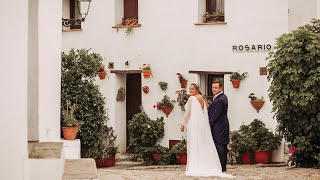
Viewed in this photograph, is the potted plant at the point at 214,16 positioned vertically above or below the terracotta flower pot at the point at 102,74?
above

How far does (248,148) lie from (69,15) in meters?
7.74

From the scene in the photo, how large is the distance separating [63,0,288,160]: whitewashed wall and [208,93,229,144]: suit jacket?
18.3 feet

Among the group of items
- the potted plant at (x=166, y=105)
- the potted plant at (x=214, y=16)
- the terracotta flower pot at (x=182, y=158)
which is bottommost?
the terracotta flower pot at (x=182, y=158)

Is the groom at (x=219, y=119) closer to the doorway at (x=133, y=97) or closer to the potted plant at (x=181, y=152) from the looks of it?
the potted plant at (x=181, y=152)

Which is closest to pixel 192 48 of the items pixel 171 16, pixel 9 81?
pixel 171 16

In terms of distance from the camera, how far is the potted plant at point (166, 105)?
1911 centimetres

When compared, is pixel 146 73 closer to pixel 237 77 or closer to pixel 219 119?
pixel 237 77

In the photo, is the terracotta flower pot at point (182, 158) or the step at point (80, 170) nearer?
Result: the step at point (80, 170)

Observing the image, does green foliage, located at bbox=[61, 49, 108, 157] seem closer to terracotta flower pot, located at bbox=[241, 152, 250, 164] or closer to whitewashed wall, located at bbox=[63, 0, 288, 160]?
terracotta flower pot, located at bbox=[241, 152, 250, 164]

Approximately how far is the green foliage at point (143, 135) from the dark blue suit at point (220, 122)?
5258mm

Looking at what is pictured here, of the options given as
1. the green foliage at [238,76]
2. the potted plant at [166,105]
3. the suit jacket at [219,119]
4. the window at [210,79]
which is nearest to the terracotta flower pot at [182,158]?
the potted plant at [166,105]

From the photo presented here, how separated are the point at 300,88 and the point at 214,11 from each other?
6.27 meters

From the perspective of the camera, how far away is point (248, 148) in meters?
16.8

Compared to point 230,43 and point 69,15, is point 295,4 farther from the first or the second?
point 69,15
